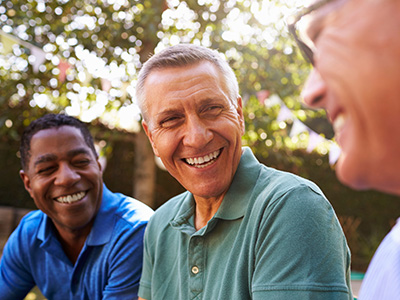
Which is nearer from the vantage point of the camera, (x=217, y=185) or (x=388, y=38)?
(x=388, y=38)

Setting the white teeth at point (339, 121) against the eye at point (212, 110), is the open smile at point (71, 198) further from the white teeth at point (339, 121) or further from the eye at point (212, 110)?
the white teeth at point (339, 121)

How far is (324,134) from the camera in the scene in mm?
5680

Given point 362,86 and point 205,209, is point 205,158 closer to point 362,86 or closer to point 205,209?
point 205,209

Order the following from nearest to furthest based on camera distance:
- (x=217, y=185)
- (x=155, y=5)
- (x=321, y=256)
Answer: (x=321, y=256), (x=217, y=185), (x=155, y=5)

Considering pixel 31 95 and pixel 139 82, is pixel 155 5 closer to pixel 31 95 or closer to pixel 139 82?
pixel 31 95

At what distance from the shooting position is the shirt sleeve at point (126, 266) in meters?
2.25

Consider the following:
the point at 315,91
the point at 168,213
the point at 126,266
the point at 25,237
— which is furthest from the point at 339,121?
the point at 25,237

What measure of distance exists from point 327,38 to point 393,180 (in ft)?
0.74

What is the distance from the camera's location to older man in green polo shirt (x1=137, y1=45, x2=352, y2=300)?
52.9 inches

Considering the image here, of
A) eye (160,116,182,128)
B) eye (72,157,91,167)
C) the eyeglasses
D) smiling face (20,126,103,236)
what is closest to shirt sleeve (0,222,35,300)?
smiling face (20,126,103,236)

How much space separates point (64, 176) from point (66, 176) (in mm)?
14

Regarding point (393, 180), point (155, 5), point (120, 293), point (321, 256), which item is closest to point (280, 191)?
point (321, 256)

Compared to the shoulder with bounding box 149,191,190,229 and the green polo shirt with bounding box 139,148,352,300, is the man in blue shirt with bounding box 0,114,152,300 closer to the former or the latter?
the shoulder with bounding box 149,191,190,229

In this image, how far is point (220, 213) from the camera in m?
1.66
